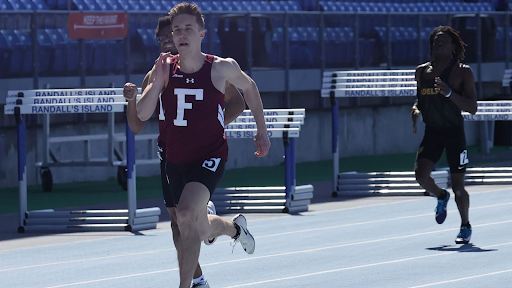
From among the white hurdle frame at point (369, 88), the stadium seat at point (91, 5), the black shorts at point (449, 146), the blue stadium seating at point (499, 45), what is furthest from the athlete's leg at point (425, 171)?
the blue stadium seating at point (499, 45)

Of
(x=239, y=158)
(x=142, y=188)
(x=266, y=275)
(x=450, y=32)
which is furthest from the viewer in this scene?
(x=239, y=158)

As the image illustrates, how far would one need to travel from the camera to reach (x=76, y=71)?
17.5 meters

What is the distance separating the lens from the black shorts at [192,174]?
21.4 feet

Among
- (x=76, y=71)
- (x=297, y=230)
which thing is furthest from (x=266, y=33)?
(x=297, y=230)

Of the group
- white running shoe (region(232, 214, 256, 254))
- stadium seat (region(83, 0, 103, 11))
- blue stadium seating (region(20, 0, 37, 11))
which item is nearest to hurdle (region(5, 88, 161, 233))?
white running shoe (region(232, 214, 256, 254))

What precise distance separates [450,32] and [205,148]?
4.02 metres

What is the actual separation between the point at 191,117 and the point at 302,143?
47.0ft

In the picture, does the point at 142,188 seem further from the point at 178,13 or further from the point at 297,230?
the point at 178,13

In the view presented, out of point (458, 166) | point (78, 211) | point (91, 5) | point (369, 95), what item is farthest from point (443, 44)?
point (91, 5)

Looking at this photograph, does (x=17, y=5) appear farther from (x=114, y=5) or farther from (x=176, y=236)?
(x=176, y=236)

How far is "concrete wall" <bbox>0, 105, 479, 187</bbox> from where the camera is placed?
17109mm

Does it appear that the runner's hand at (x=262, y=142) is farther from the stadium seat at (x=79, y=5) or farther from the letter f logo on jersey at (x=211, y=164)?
the stadium seat at (x=79, y=5)

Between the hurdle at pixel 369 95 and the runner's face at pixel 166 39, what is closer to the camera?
the runner's face at pixel 166 39

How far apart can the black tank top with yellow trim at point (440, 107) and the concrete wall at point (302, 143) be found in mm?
8780
